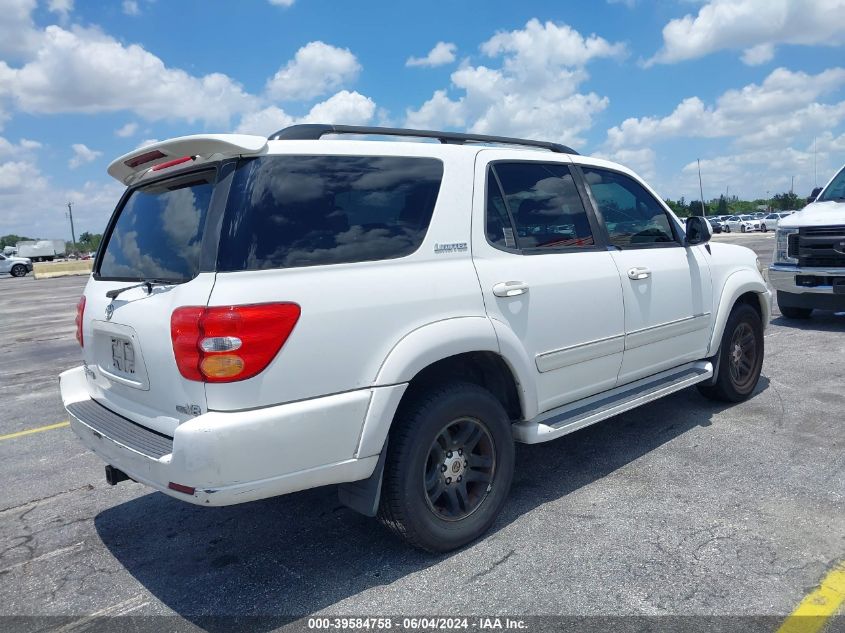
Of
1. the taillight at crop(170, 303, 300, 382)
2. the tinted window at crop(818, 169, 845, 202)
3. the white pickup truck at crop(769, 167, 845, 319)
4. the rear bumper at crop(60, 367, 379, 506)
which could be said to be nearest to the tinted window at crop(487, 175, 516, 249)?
the rear bumper at crop(60, 367, 379, 506)

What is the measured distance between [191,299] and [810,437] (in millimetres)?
4213

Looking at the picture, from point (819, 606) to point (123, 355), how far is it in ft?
10.3

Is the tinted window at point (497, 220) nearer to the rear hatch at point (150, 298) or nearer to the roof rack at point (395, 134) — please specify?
the roof rack at point (395, 134)

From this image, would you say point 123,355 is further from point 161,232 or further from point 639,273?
point 639,273

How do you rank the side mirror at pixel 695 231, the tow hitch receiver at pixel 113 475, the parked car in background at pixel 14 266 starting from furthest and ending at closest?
the parked car in background at pixel 14 266 → the side mirror at pixel 695 231 → the tow hitch receiver at pixel 113 475

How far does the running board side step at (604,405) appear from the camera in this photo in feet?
11.6

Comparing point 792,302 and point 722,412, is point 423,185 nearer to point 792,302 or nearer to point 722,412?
point 722,412

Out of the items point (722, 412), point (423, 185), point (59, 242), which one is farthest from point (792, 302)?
point (59, 242)

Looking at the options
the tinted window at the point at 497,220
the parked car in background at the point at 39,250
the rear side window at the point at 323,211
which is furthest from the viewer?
the parked car in background at the point at 39,250

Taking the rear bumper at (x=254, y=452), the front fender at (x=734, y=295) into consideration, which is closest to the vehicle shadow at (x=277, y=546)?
the rear bumper at (x=254, y=452)

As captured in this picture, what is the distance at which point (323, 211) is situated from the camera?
113 inches

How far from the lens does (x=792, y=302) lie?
8.80m

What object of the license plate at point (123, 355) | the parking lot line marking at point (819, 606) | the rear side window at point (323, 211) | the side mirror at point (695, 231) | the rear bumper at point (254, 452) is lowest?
the parking lot line marking at point (819, 606)

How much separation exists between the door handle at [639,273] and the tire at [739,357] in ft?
4.12
